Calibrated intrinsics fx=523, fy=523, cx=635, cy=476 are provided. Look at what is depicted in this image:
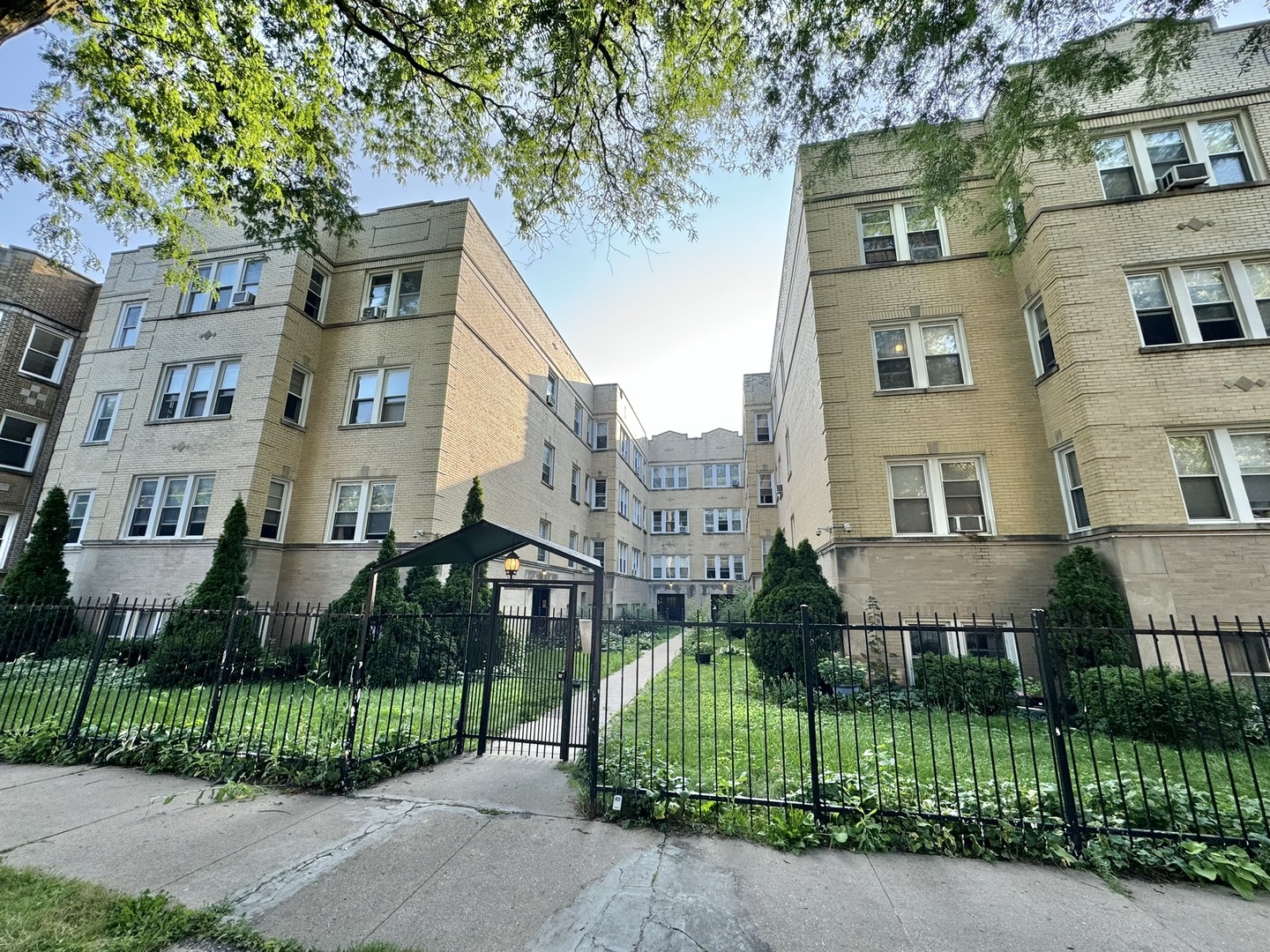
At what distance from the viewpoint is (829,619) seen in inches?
425

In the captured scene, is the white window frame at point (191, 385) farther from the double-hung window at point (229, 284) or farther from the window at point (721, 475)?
the window at point (721, 475)

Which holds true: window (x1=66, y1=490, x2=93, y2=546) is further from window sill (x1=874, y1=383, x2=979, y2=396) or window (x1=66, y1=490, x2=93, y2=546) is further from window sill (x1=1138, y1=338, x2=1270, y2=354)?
window sill (x1=1138, y1=338, x2=1270, y2=354)

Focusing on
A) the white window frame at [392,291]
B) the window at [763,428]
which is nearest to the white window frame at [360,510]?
the white window frame at [392,291]

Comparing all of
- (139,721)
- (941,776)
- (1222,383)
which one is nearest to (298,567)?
(139,721)

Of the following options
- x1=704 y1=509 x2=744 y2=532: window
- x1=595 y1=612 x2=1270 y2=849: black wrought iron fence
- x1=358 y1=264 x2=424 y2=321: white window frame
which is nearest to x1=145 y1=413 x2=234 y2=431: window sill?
x1=358 y1=264 x2=424 y2=321: white window frame

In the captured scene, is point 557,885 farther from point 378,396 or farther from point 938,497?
point 378,396

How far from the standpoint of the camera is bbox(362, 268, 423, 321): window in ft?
53.3

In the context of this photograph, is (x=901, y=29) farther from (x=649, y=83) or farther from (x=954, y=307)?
(x=954, y=307)

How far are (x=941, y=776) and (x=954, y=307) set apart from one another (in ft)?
34.9

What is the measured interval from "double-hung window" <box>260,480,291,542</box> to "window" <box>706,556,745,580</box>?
2372 centimetres

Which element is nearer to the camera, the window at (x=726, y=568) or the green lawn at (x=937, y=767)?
the green lawn at (x=937, y=767)

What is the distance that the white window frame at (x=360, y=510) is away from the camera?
46.7 ft

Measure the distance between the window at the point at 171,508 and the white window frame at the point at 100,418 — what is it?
3.38 m

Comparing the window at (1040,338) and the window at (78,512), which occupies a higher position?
the window at (1040,338)
